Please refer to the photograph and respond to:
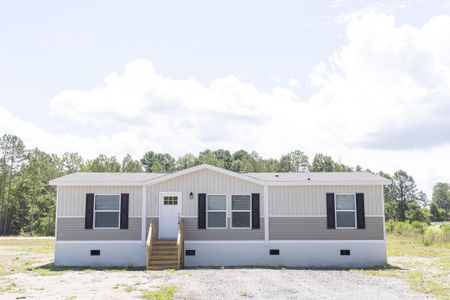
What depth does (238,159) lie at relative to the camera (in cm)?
7206

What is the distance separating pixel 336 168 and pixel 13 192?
121ft

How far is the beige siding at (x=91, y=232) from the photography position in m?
17.3

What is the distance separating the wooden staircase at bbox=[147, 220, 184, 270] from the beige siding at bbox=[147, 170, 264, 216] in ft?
4.74

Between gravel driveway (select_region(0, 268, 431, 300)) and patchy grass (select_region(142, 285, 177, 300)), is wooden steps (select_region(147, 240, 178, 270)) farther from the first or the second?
patchy grass (select_region(142, 285, 177, 300))

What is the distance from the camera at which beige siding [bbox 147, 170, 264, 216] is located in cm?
1758

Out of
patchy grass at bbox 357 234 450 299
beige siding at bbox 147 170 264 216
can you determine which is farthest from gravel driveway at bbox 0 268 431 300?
beige siding at bbox 147 170 264 216

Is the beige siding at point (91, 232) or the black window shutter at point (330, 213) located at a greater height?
the black window shutter at point (330, 213)

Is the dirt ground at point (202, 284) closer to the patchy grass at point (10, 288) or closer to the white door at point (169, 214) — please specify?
the patchy grass at point (10, 288)

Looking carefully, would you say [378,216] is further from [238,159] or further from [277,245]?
[238,159]

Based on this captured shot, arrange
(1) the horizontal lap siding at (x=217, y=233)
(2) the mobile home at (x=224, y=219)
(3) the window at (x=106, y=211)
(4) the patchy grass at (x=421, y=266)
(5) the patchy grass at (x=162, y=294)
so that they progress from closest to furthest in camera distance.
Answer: (5) the patchy grass at (x=162, y=294)
(4) the patchy grass at (x=421, y=266)
(2) the mobile home at (x=224, y=219)
(1) the horizontal lap siding at (x=217, y=233)
(3) the window at (x=106, y=211)

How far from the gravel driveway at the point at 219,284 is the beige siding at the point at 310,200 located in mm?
2708

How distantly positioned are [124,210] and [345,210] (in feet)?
28.7

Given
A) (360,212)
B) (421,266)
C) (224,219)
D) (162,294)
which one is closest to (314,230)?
(360,212)

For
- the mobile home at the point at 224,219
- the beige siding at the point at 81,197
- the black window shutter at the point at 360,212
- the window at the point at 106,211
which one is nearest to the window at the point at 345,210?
the mobile home at the point at 224,219
